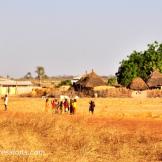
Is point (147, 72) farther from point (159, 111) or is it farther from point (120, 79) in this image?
point (159, 111)

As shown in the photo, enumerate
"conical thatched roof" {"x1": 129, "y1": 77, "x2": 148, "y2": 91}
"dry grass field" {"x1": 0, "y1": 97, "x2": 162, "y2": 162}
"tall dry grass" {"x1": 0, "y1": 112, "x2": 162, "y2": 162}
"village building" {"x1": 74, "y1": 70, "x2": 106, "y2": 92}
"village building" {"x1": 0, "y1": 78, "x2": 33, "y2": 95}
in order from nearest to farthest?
"dry grass field" {"x1": 0, "y1": 97, "x2": 162, "y2": 162}, "tall dry grass" {"x1": 0, "y1": 112, "x2": 162, "y2": 162}, "conical thatched roof" {"x1": 129, "y1": 77, "x2": 148, "y2": 91}, "village building" {"x1": 74, "y1": 70, "x2": 106, "y2": 92}, "village building" {"x1": 0, "y1": 78, "x2": 33, "y2": 95}

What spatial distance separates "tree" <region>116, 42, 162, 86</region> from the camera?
75500 millimetres

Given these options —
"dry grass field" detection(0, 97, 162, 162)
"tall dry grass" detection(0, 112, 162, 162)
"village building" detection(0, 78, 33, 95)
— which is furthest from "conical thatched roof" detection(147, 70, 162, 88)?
"dry grass field" detection(0, 97, 162, 162)

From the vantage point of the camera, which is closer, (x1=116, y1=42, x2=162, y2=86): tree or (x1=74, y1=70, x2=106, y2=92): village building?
(x1=74, y1=70, x2=106, y2=92): village building

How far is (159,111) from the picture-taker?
127 ft

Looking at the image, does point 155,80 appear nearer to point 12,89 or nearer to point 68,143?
point 12,89

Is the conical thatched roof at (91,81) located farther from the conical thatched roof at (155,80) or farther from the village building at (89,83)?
the conical thatched roof at (155,80)

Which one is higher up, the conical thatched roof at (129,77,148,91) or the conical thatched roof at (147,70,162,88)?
the conical thatched roof at (147,70,162,88)

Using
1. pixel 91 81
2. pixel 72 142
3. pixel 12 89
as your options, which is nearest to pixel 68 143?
pixel 72 142

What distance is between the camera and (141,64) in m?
76.5

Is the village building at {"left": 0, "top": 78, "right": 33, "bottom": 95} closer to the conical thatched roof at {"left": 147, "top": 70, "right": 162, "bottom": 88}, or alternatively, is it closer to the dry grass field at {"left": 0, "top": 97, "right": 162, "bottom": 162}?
the conical thatched roof at {"left": 147, "top": 70, "right": 162, "bottom": 88}

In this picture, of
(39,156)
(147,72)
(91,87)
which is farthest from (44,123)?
(147,72)

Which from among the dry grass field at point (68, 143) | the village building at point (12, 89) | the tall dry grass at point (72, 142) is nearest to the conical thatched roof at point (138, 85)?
the village building at point (12, 89)

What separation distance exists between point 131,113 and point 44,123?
18.6 meters
